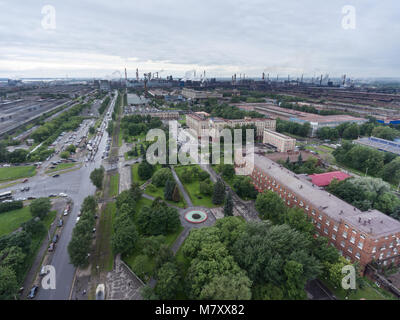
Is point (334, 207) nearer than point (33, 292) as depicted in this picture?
No

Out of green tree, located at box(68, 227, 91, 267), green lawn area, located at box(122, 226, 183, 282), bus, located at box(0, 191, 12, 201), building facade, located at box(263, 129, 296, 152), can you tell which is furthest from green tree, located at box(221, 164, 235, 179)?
bus, located at box(0, 191, 12, 201)

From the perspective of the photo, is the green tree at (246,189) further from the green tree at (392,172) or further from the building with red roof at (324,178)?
the green tree at (392,172)

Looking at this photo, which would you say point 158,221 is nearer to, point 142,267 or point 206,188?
point 142,267

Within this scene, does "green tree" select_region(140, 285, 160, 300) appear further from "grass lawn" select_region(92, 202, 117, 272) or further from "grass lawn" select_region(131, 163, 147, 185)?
"grass lawn" select_region(131, 163, 147, 185)

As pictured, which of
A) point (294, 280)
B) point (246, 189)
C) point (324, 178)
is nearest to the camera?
point (294, 280)

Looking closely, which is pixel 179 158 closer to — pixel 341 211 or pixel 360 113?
pixel 341 211

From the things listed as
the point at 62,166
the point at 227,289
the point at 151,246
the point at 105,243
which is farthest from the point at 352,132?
the point at 62,166

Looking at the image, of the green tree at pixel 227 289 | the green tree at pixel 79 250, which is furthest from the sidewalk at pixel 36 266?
the green tree at pixel 227 289
